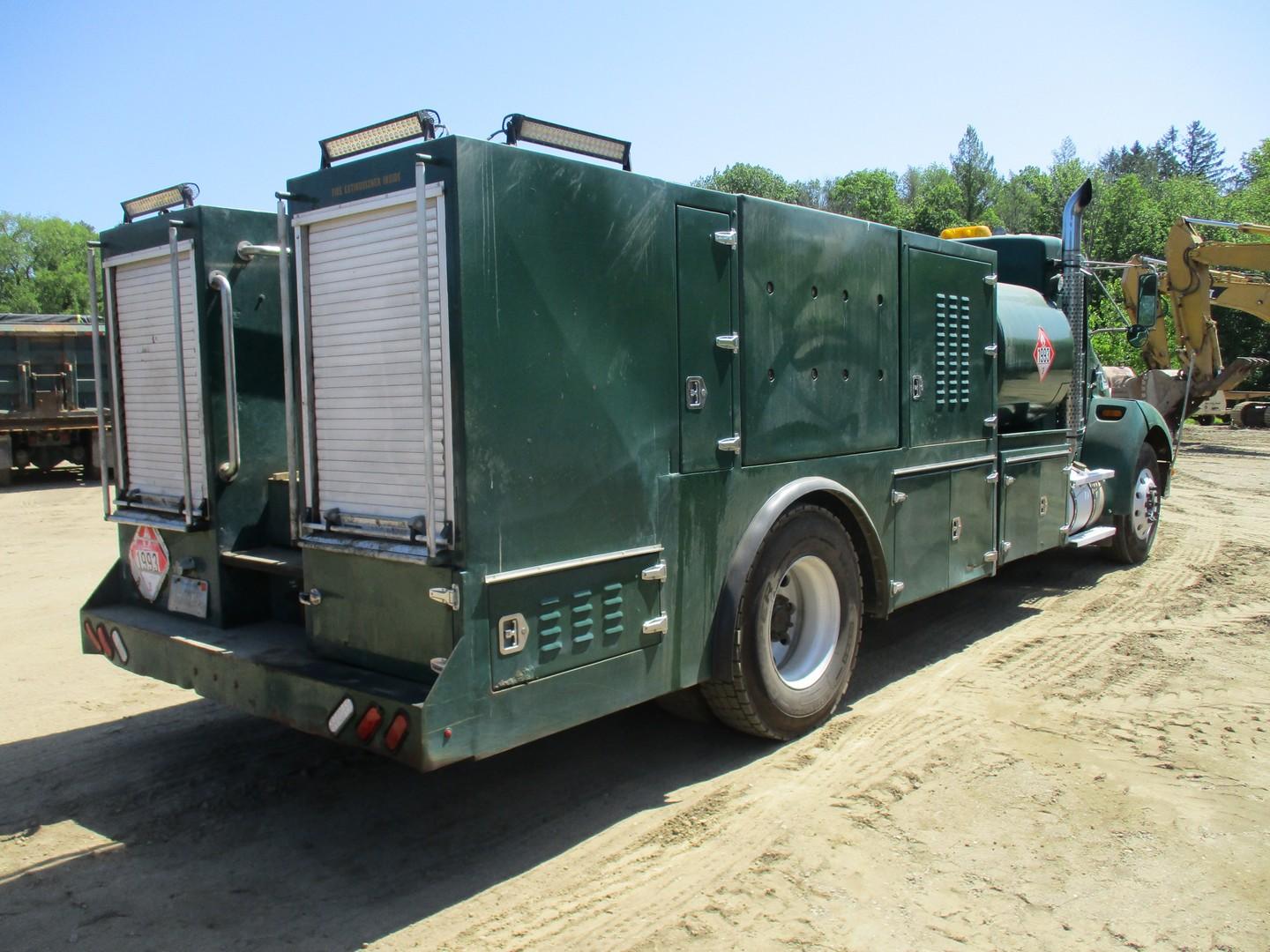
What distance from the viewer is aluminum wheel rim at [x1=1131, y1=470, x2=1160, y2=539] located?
352 inches

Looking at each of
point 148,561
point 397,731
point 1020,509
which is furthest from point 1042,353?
point 148,561

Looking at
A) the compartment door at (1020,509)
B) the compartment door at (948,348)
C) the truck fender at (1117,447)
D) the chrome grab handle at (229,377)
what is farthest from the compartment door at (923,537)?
the truck fender at (1117,447)

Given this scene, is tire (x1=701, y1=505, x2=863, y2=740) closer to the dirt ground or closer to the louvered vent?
the dirt ground

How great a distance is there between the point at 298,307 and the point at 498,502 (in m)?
1.20

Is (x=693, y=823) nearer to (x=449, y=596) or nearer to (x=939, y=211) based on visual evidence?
(x=449, y=596)

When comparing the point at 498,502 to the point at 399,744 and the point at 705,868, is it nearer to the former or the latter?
the point at 399,744

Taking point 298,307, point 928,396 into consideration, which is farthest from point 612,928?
point 928,396

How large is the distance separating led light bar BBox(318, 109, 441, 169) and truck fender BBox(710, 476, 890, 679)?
2141 millimetres

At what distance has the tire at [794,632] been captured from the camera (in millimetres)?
4523

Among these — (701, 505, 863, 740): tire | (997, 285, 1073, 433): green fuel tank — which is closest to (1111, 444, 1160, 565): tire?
(997, 285, 1073, 433): green fuel tank

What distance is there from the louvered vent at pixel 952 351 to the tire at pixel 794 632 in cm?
141

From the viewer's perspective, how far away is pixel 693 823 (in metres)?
3.99

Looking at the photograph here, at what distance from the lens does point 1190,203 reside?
165 feet

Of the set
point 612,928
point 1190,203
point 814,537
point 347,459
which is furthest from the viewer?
point 1190,203
